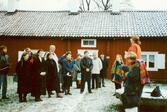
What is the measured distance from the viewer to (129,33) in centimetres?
2750

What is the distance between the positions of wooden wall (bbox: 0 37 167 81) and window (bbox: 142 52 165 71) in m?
0.31

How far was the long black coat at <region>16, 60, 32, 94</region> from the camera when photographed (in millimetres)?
13477

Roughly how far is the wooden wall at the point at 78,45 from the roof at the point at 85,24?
499 mm

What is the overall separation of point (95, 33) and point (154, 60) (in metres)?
4.80

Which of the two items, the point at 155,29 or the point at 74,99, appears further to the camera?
the point at 155,29

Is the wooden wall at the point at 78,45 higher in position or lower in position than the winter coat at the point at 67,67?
higher

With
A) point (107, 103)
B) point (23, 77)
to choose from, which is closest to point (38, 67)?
point (23, 77)

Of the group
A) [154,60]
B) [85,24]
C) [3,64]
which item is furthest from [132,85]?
[85,24]

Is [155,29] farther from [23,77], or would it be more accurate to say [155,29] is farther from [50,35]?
[23,77]

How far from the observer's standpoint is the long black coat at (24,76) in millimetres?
13477

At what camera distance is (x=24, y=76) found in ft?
44.2

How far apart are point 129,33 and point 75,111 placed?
16.5m

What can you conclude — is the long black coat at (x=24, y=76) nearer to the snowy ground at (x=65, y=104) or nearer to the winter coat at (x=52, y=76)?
the snowy ground at (x=65, y=104)

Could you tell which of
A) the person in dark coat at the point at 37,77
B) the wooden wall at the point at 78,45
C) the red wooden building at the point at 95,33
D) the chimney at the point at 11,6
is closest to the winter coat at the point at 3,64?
the person in dark coat at the point at 37,77
